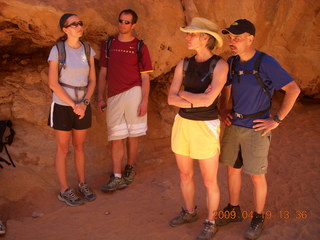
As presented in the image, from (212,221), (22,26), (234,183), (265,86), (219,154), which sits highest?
(22,26)

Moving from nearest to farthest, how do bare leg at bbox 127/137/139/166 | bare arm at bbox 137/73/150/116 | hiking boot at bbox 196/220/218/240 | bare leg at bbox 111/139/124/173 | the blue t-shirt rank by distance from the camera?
the blue t-shirt < hiking boot at bbox 196/220/218/240 < bare arm at bbox 137/73/150/116 < bare leg at bbox 111/139/124/173 < bare leg at bbox 127/137/139/166

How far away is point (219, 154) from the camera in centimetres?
409

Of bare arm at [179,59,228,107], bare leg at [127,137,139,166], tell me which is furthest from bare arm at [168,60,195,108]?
bare leg at [127,137,139,166]

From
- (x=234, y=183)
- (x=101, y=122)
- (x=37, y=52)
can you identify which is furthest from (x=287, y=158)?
(x=37, y=52)

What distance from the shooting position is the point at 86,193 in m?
5.02

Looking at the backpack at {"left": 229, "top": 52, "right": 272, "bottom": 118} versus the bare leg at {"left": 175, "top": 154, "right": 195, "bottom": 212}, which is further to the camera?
the bare leg at {"left": 175, "top": 154, "right": 195, "bottom": 212}

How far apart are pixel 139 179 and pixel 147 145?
930mm

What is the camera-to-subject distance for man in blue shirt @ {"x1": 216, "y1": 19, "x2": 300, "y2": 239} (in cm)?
369

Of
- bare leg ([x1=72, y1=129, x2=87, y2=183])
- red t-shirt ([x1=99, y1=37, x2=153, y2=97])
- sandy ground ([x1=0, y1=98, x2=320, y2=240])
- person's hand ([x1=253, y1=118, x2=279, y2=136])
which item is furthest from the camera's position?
red t-shirt ([x1=99, y1=37, x2=153, y2=97])

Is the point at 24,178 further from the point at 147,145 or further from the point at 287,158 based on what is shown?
the point at 287,158

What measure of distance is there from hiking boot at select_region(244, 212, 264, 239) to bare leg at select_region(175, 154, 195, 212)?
68cm

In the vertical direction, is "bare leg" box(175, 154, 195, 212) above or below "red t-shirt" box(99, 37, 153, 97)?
below

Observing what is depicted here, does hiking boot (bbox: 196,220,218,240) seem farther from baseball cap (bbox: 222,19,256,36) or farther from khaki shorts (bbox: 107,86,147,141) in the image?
baseball cap (bbox: 222,19,256,36)

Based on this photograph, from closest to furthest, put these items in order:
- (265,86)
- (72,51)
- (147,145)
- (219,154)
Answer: (265,86) < (219,154) < (72,51) < (147,145)
